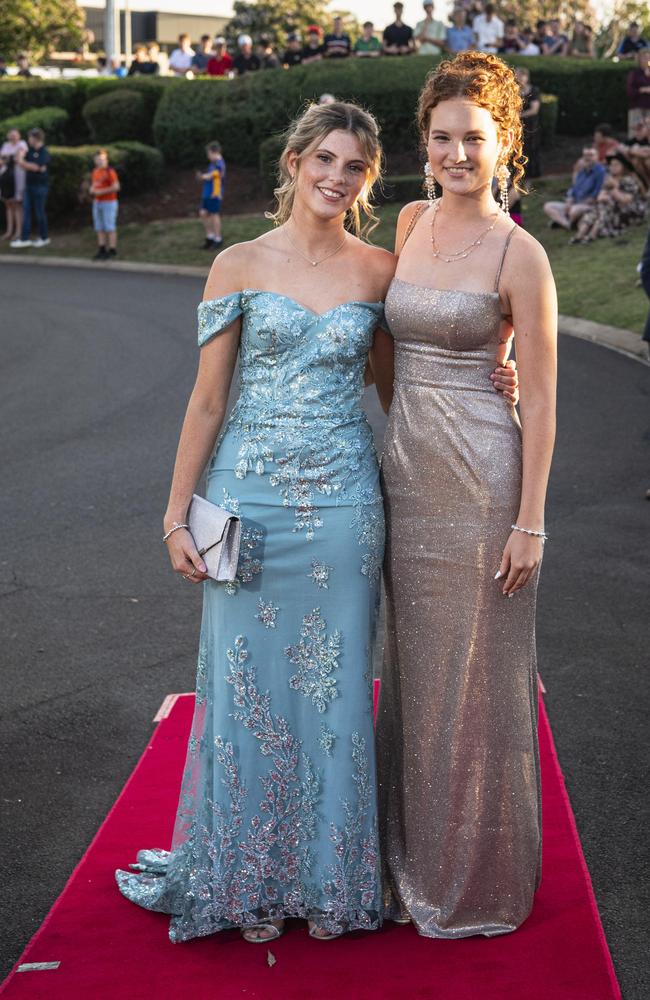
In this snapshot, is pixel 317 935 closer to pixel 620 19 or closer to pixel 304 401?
pixel 304 401

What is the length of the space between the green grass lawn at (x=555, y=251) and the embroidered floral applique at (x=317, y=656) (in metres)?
8.60

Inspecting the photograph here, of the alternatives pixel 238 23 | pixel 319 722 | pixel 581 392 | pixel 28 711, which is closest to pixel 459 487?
pixel 319 722

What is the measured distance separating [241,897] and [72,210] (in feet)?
86.2

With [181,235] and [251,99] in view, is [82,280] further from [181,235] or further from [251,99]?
[251,99]

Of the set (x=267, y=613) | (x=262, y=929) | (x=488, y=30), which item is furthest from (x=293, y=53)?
(x=262, y=929)

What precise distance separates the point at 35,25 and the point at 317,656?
5377 centimetres

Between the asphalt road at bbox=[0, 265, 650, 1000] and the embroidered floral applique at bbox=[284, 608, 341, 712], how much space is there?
1.16 m

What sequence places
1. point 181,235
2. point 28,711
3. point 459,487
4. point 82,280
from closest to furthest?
point 459,487
point 28,711
point 82,280
point 181,235

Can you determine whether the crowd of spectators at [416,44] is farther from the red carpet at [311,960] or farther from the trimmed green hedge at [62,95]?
the red carpet at [311,960]

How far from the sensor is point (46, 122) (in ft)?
101

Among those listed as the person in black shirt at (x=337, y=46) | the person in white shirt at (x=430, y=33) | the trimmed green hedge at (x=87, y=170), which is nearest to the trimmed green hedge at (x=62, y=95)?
the trimmed green hedge at (x=87, y=170)

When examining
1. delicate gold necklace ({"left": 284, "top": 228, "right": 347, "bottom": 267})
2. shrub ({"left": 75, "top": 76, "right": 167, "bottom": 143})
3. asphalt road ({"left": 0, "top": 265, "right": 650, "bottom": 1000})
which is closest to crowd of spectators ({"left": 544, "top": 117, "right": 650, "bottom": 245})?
asphalt road ({"left": 0, "top": 265, "right": 650, "bottom": 1000})

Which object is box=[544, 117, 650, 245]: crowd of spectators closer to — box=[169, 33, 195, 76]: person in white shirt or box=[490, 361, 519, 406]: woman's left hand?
box=[169, 33, 195, 76]: person in white shirt

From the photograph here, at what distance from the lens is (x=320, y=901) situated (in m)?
3.78
